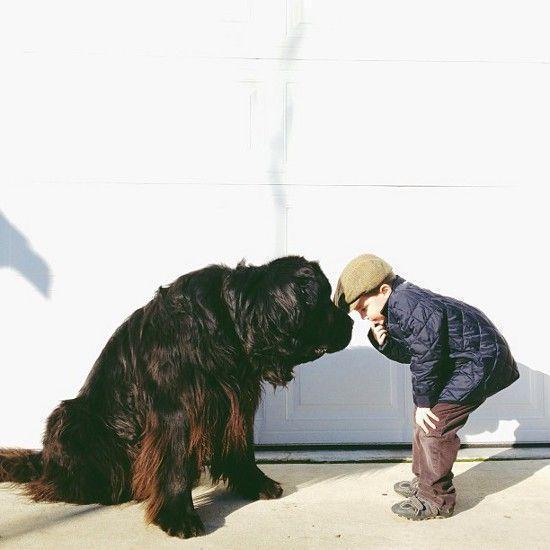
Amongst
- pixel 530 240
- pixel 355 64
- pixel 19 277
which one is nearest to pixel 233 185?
pixel 355 64

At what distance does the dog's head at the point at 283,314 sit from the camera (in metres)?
2.77

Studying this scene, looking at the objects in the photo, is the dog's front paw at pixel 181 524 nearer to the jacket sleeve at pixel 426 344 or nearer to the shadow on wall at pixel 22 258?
the jacket sleeve at pixel 426 344

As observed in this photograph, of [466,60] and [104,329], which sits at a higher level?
[466,60]

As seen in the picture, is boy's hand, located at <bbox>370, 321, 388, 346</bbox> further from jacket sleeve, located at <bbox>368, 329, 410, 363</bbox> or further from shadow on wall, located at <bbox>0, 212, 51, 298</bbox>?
shadow on wall, located at <bbox>0, 212, 51, 298</bbox>

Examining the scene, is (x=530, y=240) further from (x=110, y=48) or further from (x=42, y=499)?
(x=42, y=499)

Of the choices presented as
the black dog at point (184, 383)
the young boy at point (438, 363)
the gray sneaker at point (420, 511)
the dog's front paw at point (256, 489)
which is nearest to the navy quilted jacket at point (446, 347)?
the young boy at point (438, 363)

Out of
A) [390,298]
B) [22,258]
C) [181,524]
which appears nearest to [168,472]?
[181,524]

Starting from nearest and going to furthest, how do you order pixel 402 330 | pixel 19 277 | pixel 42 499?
1. pixel 402 330
2. pixel 42 499
3. pixel 19 277

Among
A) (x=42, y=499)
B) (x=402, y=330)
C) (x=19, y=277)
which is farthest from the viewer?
(x=19, y=277)

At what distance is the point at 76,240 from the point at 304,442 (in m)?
1.55

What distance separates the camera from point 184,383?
279 centimetres

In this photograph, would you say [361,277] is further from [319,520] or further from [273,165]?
[273,165]

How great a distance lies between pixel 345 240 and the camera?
12.7 ft

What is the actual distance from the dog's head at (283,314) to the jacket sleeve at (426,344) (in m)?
0.29
